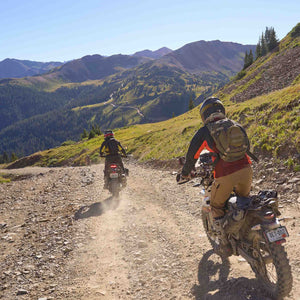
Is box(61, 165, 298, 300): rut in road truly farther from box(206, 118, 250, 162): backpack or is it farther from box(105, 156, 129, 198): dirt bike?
box(206, 118, 250, 162): backpack

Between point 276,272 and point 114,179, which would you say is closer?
point 276,272

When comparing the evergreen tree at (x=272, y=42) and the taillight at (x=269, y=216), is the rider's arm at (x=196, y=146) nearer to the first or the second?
the taillight at (x=269, y=216)

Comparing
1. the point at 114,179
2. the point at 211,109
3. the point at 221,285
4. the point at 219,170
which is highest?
the point at 211,109

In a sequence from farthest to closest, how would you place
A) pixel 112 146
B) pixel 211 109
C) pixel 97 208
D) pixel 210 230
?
pixel 112 146, pixel 97 208, pixel 210 230, pixel 211 109

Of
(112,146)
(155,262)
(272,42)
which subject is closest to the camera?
(155,262)

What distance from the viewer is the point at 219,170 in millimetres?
4957

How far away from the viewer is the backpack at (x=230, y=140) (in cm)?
461

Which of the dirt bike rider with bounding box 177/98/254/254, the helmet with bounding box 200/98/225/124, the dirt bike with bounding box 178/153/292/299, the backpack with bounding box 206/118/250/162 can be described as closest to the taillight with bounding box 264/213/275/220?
the dirt bike with bounding box 178/153/292/299

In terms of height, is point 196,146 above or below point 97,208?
above

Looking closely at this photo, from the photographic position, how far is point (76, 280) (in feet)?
19.5

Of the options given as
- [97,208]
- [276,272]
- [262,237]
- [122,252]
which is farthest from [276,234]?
[97,208]

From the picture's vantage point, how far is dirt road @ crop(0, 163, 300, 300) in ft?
17.5

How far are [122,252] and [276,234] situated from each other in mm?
4577

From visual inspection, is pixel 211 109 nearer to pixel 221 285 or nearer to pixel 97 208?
pixel 221 285
